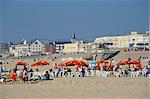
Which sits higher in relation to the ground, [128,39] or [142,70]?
[128,39]

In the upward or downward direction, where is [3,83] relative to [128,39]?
downward

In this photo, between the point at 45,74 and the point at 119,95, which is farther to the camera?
the point at 45,74

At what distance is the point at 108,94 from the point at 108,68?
6.89m

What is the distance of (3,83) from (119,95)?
5354 mm

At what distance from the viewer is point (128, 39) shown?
290ft

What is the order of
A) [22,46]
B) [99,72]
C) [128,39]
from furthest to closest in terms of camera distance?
1. [22,46]
2. [128,39]
3. [99,72]

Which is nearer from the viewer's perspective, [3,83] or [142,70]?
[3,83]

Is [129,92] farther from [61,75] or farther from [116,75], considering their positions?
[61,75]

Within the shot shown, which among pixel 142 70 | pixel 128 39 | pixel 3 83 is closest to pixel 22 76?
pixel 3 83

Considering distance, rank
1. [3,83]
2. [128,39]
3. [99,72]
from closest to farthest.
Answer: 1. [3,83]
2. [99,72]
3. [128,39]

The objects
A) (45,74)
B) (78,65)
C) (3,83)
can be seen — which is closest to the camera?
(3,83)

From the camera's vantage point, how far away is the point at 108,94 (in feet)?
30.2

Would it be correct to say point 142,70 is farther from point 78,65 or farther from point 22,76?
point 22,76

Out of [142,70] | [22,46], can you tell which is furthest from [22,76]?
[22,46]
